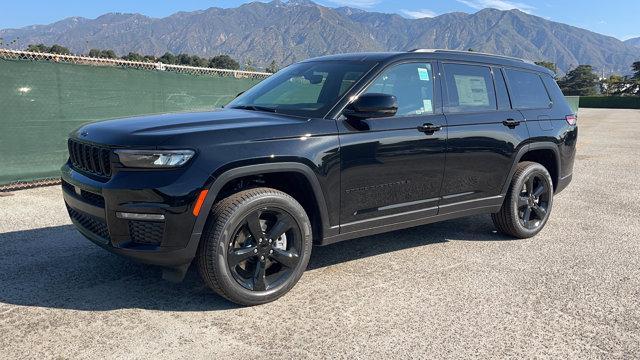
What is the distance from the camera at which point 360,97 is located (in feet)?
12.7

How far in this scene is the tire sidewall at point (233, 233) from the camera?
343 cm

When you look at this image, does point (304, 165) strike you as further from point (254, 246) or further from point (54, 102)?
point (54, 102)

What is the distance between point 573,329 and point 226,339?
7.17ft

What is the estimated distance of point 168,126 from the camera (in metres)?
3.51

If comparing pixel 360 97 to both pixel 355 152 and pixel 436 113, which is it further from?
pixel 436 113

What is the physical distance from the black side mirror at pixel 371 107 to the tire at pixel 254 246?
2.62 ft

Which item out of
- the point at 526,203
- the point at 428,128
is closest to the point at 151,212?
the point at 428,128

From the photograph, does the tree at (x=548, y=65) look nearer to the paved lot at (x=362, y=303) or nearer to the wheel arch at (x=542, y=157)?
the wheel arch at (x=542, y=157)

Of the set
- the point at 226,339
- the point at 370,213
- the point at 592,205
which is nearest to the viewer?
the point at 226,339

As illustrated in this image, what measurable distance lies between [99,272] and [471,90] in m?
3.54

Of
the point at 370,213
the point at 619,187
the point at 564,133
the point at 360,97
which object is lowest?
the point at 619,187

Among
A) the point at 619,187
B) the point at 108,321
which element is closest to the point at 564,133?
the point at 619,187

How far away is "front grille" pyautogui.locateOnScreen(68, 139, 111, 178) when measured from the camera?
11.3 feet

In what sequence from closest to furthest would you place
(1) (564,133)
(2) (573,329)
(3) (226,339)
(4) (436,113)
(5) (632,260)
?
(3) (226,339)
(2) (573,329)
(4) (436,113)
(5) (632,260)
(1) (564,133)
